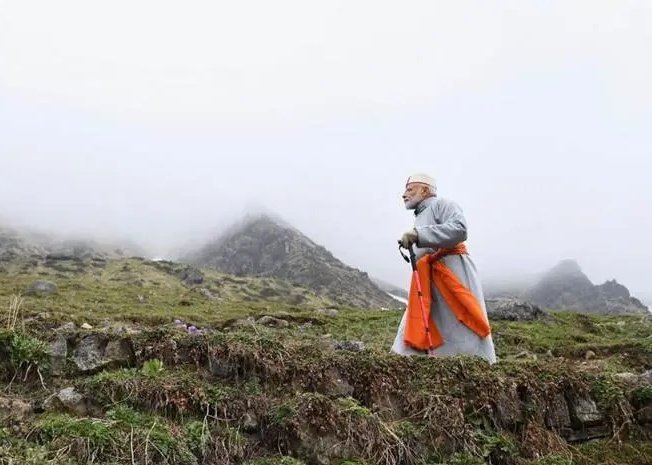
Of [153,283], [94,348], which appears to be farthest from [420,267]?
[153,283]

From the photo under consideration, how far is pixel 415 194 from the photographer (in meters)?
8.98

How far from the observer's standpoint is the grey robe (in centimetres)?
756

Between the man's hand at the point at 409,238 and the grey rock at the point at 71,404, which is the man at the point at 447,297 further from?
the grey rock at the point at 71,404

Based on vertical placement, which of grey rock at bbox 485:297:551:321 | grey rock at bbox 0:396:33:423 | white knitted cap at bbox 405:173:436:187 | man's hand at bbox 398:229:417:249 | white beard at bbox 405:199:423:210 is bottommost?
grey rock at bbox 485:297:551:321

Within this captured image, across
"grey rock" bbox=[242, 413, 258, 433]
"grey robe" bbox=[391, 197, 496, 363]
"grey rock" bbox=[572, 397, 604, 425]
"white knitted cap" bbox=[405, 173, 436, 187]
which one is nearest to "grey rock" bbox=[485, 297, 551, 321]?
"white knitted cap" bbox=[405, 173, 436, 187]

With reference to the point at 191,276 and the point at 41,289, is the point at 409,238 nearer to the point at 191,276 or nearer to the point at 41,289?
the point at 41,289

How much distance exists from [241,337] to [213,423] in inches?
50.9

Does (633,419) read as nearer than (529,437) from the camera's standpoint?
No

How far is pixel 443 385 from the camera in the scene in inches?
232

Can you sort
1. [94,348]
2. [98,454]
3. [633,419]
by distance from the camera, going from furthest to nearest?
1. [94,348]
2. [633,419]
3. [98,454]

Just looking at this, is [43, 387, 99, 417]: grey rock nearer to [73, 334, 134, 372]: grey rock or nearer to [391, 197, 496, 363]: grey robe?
[73, 334, 134, 372]: grey rock

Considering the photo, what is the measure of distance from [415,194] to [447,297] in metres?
1.86

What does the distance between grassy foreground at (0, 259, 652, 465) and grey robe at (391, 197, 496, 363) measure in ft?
3.50

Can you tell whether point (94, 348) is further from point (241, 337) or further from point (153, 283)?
point (153, 283)
